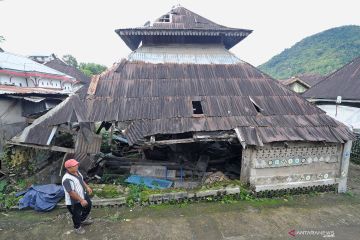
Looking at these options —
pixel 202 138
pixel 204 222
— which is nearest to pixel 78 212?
pixel 204 222

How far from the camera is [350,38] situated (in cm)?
5116

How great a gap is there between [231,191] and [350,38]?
2321 inches

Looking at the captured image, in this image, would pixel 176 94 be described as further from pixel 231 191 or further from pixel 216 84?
pixel 231 191

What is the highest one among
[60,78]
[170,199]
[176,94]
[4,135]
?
[60,78]

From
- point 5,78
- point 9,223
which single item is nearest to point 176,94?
point 9,223

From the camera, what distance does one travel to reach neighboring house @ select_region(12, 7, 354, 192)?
8.41m

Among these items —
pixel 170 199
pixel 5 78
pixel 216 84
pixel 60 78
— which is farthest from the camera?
pixel 60 78

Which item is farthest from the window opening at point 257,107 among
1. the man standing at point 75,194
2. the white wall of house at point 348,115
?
the white wall of house at point 348,115

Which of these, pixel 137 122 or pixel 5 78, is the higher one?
pixel 5 78

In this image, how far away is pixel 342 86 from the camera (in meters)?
15.5

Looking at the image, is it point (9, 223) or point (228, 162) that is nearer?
point (9, 223)

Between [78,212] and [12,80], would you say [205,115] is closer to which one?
[78,212]

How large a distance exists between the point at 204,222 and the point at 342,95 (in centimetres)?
1283

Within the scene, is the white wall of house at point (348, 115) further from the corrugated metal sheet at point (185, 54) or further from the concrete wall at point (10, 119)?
the concrete wall at point (10, 119)
